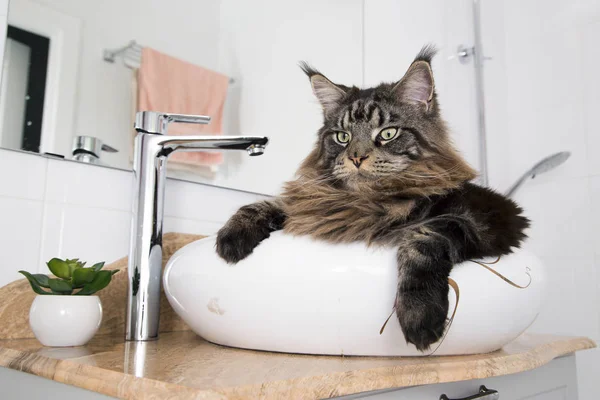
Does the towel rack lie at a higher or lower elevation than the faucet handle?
higher

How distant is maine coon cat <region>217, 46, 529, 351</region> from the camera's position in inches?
23.9

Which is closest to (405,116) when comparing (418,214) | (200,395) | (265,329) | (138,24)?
(418,214)

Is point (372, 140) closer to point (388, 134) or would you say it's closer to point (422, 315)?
point (388, 134)

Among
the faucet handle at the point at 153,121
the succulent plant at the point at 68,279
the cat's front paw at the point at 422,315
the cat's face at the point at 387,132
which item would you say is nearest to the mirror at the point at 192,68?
the faucet handle at the point at 153,121

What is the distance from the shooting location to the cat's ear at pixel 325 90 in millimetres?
920

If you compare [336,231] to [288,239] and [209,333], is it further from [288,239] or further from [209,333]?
[209,333]

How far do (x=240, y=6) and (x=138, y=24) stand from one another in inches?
12.7

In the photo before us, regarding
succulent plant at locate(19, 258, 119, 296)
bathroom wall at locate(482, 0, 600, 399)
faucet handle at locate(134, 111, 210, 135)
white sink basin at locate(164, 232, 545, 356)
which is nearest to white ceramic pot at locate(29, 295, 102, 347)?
succulent plant at locate(19, 258, 119, 296)

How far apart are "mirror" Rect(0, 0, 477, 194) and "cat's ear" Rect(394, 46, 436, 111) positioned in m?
0.56

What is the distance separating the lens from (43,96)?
98 cm

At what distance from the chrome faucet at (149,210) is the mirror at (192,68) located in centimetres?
20

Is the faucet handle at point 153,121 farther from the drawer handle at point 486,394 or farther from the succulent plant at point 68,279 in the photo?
the drawer handle at point 486,394

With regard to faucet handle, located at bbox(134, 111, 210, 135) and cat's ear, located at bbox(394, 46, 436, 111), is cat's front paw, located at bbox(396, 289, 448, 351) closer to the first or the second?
cat's ear, located at bbox(394, 46, 436, 111)

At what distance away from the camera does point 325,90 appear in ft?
3.12
